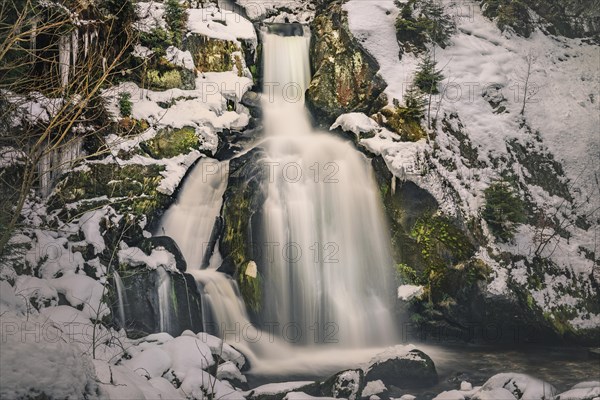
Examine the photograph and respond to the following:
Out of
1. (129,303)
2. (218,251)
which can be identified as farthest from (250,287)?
(129,303)

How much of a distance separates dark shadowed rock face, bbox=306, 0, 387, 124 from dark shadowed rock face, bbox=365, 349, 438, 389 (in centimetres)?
671

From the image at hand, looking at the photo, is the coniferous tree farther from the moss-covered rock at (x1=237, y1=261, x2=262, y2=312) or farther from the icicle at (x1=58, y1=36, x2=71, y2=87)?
the icicle at (x1=58, y1=36, x2=71, y2=87)

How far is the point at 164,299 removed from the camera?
29.0 feet

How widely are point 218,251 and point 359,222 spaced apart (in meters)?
2.96

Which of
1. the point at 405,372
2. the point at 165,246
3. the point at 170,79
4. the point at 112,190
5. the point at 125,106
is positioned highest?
the point at 170,79

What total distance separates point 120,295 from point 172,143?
3.89 meters

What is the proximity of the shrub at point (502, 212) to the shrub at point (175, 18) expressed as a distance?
8.36m

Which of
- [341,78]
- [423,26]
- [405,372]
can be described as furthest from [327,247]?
[423,26]

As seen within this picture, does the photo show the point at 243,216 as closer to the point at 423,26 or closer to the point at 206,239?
the point at 206,239

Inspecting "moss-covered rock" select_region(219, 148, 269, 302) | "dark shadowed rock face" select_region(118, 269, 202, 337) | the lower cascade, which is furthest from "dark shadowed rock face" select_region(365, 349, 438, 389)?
"dark shadowed rock face" select_region(118, 269, 202, 337)

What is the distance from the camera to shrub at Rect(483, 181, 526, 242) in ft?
35.6

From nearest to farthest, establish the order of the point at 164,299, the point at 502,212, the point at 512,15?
the point at 164,299 → the point at 502,212 → the point at 512,15

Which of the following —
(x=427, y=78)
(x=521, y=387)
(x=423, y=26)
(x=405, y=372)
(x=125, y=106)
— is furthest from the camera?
(x=423, y=26)

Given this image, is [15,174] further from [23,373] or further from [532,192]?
[532,192]
